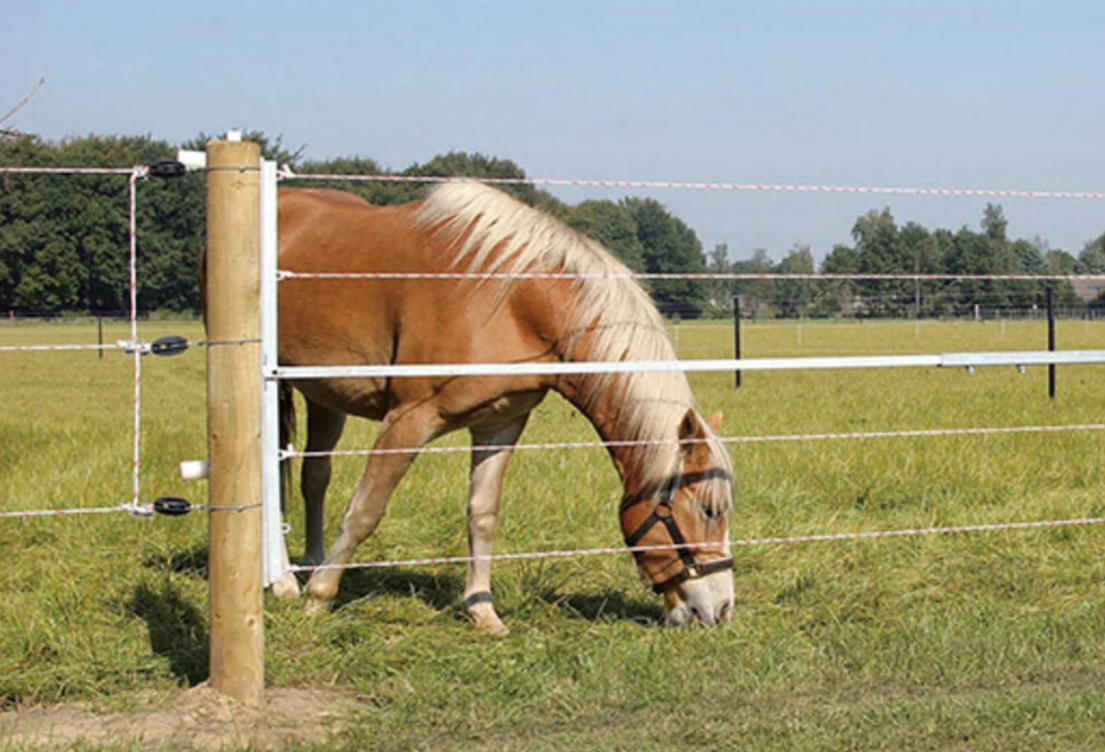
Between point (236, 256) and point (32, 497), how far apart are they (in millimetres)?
3692

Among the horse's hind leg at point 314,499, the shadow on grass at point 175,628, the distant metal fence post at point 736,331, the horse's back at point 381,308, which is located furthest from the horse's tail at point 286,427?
the distant metal fence post at point 736,331

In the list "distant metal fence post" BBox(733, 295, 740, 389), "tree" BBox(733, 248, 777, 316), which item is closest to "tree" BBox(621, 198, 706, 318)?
"tree" BBox(733, 248, 777, 316)

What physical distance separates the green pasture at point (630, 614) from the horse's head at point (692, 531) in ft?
0.61

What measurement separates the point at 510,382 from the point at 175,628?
1509mm

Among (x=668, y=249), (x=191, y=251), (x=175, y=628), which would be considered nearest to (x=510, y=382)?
(x=175, y=628)

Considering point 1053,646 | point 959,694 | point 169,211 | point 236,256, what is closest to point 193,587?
point 236,256

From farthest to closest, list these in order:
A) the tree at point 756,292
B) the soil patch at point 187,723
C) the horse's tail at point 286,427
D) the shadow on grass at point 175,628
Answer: the tree at point 756,292 < the horse's tail at point 286,427 < the shadow on grass at point 175,628 < the soil patch at point 187,723

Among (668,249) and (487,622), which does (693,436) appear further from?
(668,249)

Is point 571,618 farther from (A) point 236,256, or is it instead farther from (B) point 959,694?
(A) point 236,256

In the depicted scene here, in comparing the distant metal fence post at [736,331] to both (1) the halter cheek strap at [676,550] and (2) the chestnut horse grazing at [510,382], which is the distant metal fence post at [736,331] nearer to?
(2) the chestnut horse grazing at [510,382]

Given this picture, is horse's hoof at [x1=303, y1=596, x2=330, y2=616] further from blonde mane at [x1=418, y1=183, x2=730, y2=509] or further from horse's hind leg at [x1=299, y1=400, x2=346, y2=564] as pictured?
blonde mane at [x1=418, y1=183, x2=730, y2=509]

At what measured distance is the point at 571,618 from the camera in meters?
4.61

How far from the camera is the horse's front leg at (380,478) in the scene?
174 inches

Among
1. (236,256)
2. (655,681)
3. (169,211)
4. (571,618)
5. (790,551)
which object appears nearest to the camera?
(236,256)
